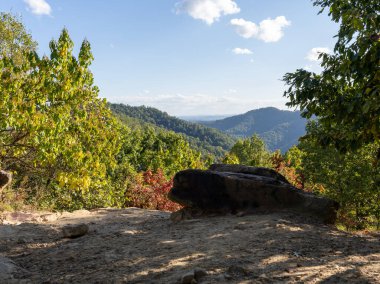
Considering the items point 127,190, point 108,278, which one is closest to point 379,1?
point 108,278

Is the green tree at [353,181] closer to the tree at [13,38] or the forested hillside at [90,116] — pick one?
the forested hillside at [90,116]

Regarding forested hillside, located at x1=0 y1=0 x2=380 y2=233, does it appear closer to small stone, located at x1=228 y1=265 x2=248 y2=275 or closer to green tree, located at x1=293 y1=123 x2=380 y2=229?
green tree, located at x1=293 y1=123 x2=380 y2=229

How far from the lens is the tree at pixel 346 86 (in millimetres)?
6180

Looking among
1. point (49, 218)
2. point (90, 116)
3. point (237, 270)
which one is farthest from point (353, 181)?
point (237, 270)

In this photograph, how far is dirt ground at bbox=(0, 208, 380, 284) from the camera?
6266 millimetres

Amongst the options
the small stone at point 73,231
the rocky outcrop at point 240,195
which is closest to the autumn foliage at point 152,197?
the rocky outcrop at point 240,195

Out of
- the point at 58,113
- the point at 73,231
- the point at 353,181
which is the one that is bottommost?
the point at 73,231

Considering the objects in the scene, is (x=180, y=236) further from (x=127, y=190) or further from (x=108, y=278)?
(x=127, y=190)

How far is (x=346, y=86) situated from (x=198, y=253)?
598 centimetres

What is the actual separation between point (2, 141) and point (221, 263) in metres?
11.1

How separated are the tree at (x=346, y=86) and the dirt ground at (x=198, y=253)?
8.88 feet

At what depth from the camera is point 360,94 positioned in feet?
21.5

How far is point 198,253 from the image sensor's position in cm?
757

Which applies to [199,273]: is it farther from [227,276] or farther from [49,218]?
[49,218]
